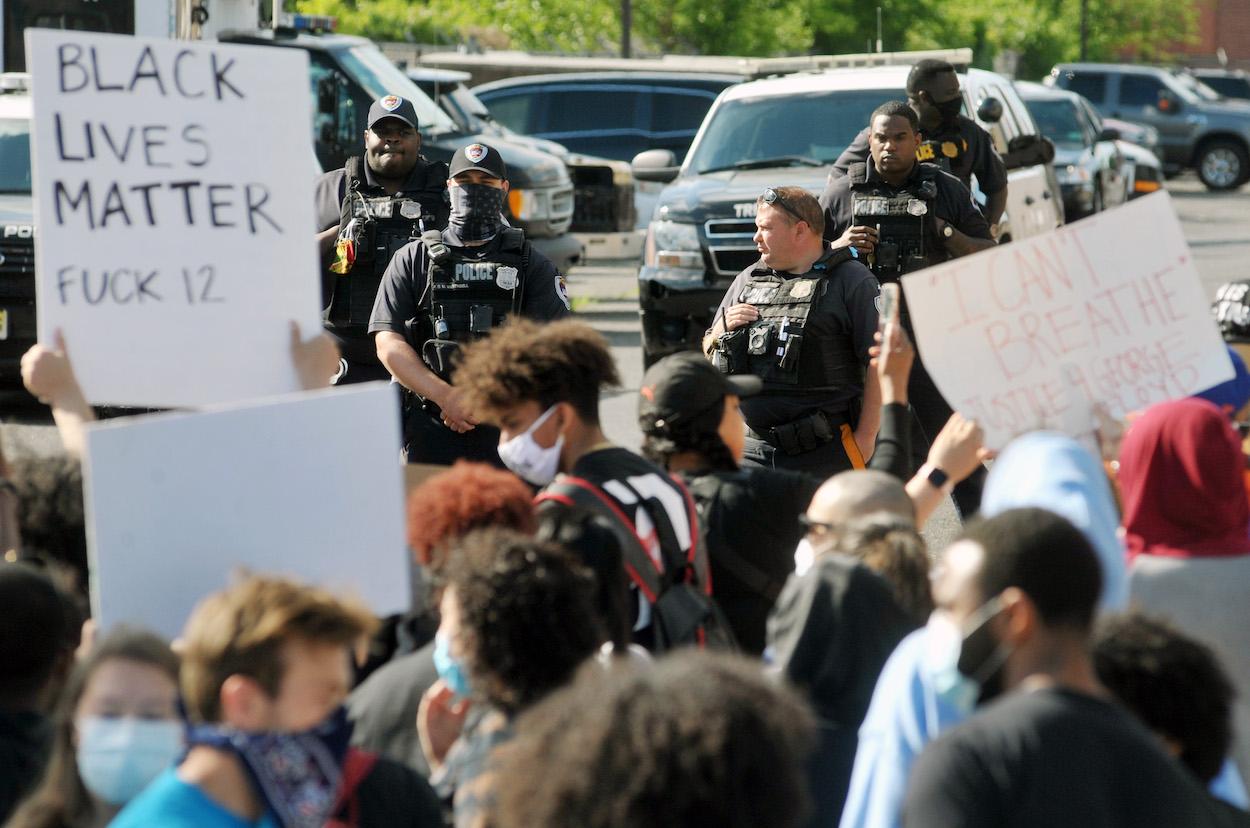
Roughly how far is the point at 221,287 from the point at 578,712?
6.37 ft

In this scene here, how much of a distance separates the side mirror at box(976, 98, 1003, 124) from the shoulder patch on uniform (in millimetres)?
5835

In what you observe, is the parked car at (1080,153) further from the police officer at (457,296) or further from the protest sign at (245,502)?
the protest sign at (245,502)

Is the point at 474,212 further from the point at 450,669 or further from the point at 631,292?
the point at 631,292

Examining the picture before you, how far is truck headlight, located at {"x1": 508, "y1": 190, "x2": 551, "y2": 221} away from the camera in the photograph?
47.9ft

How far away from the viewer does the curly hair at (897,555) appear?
349 cm

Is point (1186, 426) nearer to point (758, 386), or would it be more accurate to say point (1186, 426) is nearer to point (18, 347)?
point (758, 386)

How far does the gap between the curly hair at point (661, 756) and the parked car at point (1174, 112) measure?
3297cm

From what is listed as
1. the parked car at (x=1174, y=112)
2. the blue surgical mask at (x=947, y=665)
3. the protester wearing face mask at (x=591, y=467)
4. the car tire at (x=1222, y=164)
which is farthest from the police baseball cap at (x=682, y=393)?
the car tire at (x=1222, y=164)

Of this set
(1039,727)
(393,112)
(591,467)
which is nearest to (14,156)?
(393,112)

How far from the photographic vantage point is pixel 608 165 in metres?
17.3

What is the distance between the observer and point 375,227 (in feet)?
22.2

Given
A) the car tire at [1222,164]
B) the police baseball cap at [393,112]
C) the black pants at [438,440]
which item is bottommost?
the car tire at [1222,164]

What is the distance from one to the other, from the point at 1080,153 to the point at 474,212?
16.2 m


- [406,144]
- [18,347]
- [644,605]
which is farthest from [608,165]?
[644,605]
